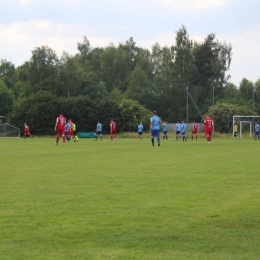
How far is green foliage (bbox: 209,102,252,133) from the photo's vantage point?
275ft

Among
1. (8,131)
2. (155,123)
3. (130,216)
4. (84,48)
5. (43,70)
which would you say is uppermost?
(84,48)

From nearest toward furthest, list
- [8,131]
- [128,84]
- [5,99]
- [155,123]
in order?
[155,123]
[8,131]
[5,99]
[128,84]

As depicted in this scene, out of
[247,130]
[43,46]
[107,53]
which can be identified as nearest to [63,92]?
[43,46]

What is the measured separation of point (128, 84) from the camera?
398 feet

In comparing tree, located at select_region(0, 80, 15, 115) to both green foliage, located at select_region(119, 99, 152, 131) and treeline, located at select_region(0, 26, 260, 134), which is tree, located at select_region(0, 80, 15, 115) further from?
green foliage, located at select_region(119, 99, 152, 131)

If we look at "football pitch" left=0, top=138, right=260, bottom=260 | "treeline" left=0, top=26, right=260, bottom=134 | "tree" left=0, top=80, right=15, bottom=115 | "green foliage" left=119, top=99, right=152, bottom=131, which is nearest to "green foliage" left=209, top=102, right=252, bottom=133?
"treeline" left=0, top=26, right=260, bottom=134

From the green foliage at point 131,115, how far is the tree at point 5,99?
3085 cm

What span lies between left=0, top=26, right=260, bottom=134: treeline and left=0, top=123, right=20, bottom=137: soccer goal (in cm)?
568

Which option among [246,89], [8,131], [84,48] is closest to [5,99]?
[84,48]

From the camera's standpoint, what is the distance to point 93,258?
5.26 m

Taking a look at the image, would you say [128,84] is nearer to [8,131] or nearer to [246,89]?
[246,89]

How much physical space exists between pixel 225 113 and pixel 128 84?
1559 inches

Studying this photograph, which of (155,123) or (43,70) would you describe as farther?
(43,70)

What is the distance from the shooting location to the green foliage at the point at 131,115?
8862cm
